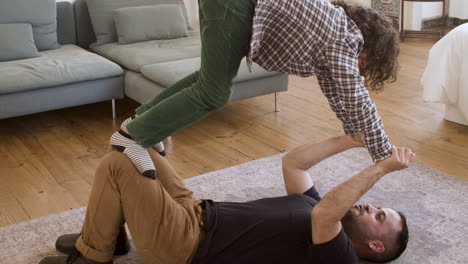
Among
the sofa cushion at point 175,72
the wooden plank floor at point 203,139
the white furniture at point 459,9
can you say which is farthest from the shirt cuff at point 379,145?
the white furniture at point 459,9

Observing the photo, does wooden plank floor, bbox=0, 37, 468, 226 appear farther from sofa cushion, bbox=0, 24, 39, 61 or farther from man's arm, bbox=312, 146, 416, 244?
man's arm, bbox=312, 146, 416, 244

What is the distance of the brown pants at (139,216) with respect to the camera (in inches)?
75.3

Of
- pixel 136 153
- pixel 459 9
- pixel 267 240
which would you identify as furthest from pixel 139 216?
pixel 459 9

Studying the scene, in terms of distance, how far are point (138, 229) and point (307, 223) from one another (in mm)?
545

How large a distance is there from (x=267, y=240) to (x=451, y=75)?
221 centimetres

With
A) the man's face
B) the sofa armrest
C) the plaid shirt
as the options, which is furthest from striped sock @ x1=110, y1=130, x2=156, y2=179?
the sofa armrest

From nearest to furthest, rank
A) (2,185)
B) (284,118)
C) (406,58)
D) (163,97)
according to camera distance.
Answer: (163,97)
(2,185)
(284,118)
(406,58)

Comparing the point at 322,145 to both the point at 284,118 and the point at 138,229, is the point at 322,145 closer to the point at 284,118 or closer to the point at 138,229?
the point at 138,229

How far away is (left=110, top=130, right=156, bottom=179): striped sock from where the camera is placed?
1.92 m

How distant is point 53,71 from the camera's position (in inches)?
145

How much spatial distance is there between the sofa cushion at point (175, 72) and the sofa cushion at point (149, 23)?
66 centimetres

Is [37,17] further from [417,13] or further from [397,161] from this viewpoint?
[417,13]

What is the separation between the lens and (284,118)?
3.96 m

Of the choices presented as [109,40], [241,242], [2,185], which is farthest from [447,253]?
[109,40]
